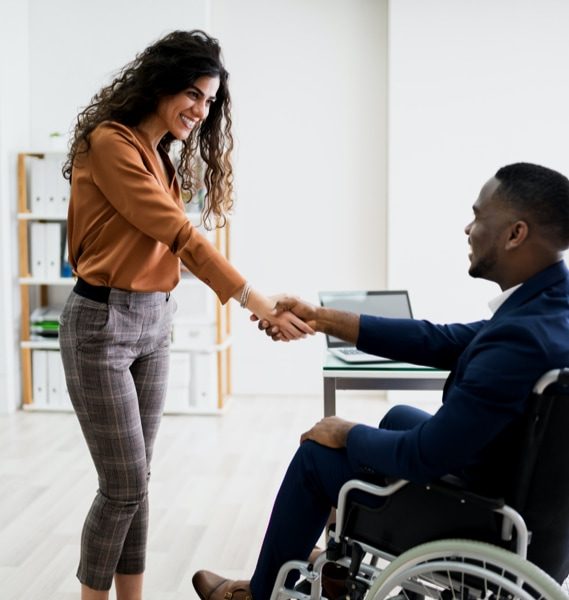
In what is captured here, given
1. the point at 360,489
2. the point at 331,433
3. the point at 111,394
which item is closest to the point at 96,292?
the point at 111,394

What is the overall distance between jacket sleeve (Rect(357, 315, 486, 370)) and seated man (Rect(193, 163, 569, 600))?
0.49 ft

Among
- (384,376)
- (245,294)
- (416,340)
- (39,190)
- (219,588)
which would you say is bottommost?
(219,588)

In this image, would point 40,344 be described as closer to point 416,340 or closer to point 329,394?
point 329,394

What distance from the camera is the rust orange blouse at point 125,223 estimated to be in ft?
5.72

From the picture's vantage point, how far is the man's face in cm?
158

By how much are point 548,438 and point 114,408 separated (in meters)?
0.97

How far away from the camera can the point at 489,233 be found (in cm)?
159

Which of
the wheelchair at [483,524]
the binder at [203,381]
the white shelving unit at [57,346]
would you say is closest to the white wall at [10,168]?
the white shelving unit at [57,346]

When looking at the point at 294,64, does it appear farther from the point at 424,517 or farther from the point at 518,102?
the point at 424,517

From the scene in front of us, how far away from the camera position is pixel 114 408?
Result: 71.8 inches

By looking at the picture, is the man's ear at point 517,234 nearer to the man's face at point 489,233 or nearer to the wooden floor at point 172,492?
the man's face at point 489,233

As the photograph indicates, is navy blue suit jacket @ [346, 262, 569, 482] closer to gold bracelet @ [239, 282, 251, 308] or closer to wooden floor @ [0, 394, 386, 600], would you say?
gold bracelet @ [239, 282, 251, 308]

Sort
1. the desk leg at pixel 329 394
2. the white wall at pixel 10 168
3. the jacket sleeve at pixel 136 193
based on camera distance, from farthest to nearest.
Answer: the white wall at pixel 10 168 → the desk leg at pixel 329 394 → the jacket sleeve at pixel 136 193

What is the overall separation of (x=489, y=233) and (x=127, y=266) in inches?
31.6
